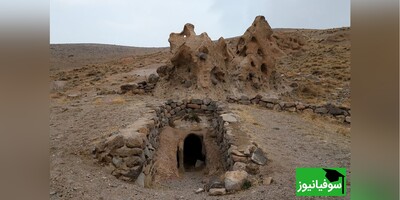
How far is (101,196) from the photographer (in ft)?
16.4

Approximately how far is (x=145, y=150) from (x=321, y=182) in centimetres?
401

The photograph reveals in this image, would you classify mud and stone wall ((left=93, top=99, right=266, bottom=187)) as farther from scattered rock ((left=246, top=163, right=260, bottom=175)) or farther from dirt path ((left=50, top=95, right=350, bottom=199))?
dirt path ((left=50, top=95, right=350, bottom=199))

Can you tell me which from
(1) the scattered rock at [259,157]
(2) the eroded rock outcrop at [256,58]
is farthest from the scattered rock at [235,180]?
(2) the eroded rock outcrop at [256,58]

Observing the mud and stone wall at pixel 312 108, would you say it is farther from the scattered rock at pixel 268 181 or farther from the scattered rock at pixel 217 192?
the scattered rock at pixel 217 192

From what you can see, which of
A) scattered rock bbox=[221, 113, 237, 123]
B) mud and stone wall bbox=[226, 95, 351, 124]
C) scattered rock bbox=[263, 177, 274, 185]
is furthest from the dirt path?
mud and stone wall bbox=[226, 95, 351, 124]

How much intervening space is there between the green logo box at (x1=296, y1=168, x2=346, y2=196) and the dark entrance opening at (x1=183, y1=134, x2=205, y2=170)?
16.9 feet

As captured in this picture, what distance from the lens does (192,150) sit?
9.79 metres

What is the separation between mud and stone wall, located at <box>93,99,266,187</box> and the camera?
6188 millimetres

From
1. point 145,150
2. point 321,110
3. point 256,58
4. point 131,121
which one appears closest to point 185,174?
point 145,150

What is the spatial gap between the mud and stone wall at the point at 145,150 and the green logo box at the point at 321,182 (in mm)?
2021

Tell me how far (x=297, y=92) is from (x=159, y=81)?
5656 mm

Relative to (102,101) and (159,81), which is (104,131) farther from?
(159,81)
